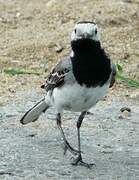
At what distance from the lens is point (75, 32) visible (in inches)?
283

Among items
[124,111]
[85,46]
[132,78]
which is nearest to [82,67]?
[85,46]

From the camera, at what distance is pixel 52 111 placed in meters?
9.27

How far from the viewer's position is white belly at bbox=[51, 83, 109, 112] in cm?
729

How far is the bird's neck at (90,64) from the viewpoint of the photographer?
7230 millimetres

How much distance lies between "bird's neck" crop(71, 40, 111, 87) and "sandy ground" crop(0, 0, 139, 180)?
2.66 feet

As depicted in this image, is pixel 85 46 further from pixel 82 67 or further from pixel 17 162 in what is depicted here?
pixel 17 162

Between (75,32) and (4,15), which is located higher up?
(75,32)

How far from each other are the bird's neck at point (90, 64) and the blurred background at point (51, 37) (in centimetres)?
227

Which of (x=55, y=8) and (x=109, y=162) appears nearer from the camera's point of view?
(x=109, y=162)

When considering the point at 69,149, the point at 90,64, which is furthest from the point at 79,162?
the point at 90,64

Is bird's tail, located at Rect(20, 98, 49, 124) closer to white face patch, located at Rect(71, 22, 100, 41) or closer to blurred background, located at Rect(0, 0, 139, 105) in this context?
blurred background, located at Rect(0, 0, 139, 105)

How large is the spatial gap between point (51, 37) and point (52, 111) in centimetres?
292

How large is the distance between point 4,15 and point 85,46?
6035 millimetres

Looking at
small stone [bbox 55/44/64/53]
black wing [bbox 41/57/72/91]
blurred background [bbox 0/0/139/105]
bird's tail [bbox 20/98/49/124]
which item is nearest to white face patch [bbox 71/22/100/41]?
black wing [bbox 41/57/72/91]
